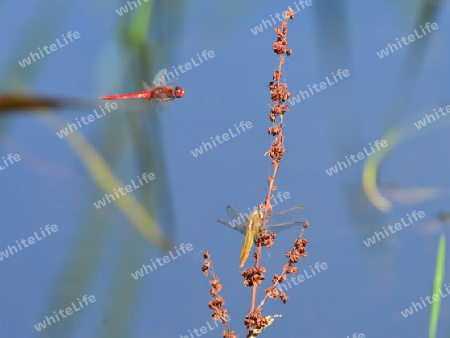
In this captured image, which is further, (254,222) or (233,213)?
(233,213)

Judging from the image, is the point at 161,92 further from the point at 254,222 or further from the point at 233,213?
the point at 254,222

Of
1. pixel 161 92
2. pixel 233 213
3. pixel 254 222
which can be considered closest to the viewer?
pixel 254 222

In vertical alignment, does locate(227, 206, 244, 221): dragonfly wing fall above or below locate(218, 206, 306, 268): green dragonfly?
above

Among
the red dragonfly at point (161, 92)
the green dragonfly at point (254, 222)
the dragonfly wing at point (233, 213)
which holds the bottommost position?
the green dragonfly at point (254, 222)

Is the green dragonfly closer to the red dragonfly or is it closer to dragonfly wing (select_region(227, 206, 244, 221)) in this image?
dragonfly wing (select_region(227, 206, 244, 221))

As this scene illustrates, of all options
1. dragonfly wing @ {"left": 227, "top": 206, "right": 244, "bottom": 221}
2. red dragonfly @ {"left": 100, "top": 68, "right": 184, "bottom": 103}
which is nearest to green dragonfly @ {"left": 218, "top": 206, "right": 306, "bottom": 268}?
dragonfly wing @ {"left": 227, "top": 206, "right": 244, "bottom": 221}

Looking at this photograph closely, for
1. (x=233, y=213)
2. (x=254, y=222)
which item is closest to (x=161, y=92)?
(x=233, y=213)

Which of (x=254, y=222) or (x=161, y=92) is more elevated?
(x=161, y=92)

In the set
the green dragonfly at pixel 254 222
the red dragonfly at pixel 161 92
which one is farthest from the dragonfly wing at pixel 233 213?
the red dragonfly at pixel 161 92

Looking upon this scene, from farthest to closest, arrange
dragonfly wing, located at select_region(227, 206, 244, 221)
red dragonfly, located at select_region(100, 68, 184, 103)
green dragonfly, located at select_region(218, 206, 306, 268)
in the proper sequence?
red dragonfly, located at select_region(100, 68, 184, 103) < dragonfly wing, located at select_region(227, 206, 244, 221) < green dragonfly, located at select_region(218, 206, 306, 268)

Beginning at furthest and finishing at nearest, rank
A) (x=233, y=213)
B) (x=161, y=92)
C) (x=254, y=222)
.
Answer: (x=161, y=92)
(x=233, y=213)
(x=254, y=222)

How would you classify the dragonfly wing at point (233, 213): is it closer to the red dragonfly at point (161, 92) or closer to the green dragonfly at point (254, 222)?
the green dragonfly at point (254, 222)
